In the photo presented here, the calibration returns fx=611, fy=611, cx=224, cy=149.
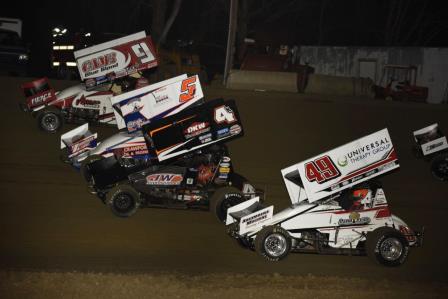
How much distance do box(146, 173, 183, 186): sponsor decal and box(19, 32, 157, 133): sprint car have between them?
236 inches

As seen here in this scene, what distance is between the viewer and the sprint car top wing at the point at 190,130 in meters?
10.6

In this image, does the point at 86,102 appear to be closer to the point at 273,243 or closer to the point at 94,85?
the point at 94,85

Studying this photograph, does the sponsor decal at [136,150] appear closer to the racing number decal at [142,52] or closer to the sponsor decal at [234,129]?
the sponsor decal at [234,129]

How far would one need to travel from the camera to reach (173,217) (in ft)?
36.7

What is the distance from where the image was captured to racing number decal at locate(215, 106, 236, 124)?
10.8 m

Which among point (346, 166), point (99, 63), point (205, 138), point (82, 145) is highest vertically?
point (99, 63)

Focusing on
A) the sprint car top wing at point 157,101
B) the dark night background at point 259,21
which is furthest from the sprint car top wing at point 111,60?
the dark night background at point 259,21

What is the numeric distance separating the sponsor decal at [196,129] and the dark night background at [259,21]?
65.5 ft

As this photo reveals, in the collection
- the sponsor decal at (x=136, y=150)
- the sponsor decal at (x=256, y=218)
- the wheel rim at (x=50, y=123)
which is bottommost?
the wheel rim at (x=50, y=123)

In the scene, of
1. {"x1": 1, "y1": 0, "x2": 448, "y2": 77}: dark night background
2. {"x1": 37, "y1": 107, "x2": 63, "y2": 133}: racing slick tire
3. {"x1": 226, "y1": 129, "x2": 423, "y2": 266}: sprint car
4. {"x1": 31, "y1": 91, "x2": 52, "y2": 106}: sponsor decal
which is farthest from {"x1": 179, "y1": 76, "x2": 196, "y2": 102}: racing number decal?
{"x1": 1, "y1": 0, "x2": 448, "y2": 77}: dark night background

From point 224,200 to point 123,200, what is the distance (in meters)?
1.78

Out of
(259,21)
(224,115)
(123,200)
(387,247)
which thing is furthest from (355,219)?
(259,21)

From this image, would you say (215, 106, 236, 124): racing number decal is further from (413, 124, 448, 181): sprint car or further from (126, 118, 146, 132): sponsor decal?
(413, 124, 448, 181): sprint car

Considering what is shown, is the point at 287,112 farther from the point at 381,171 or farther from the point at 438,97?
the point at 438,97
